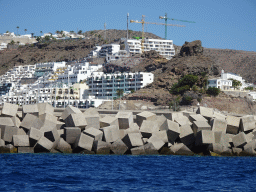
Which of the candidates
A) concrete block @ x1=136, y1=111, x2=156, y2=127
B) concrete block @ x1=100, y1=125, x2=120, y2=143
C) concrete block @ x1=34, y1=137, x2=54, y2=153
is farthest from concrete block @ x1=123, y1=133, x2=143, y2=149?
concrete block @ x1=34, y1=137, x2=54, y2=153

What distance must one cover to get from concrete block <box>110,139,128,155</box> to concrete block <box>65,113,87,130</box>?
9.40ft

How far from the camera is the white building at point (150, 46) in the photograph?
176750mm

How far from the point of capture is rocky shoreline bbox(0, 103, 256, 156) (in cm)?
3512

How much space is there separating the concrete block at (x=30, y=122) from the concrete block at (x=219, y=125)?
12.7 meters

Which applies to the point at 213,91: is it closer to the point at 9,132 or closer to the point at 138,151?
the point at 138,151

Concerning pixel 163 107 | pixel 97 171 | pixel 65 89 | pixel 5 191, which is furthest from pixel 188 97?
pixel 5 191

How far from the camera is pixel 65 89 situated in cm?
14612

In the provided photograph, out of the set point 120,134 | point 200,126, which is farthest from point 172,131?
point 120,134

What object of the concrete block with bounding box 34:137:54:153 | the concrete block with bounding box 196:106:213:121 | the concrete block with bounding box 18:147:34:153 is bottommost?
the concrete block with bounding box 18:147:34:153

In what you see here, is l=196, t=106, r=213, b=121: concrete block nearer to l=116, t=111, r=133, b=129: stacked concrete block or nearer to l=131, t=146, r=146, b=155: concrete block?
l=116, t=111, r=133, b=129: stacked concrete block

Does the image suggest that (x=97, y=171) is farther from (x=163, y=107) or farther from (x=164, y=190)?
(x=163, y=107)

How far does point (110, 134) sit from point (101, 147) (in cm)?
122

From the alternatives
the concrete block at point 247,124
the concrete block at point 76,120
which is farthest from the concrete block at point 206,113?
the concrete block at point 76,120

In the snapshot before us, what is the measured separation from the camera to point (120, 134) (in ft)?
121
